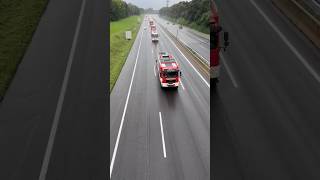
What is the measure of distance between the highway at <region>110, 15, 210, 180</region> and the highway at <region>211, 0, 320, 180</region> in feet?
4.34

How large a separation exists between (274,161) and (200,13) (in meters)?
81.1

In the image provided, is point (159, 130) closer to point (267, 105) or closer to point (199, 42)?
point (267, 105)

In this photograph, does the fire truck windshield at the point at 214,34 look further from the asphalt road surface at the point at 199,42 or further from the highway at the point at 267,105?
the asphalt road surface at the point at 199,42

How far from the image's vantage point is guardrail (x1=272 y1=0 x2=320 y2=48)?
795 inches

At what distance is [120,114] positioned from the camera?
21047mm
